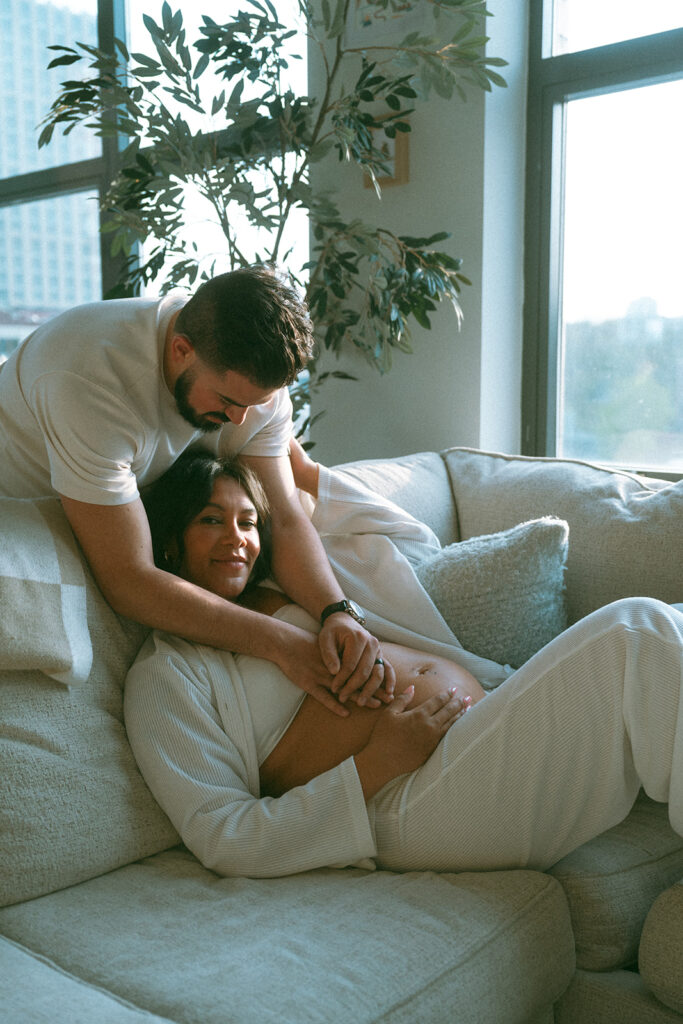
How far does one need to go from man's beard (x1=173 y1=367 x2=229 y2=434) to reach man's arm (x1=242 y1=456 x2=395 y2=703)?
21 cm

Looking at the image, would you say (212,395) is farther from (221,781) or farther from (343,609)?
(221,781)

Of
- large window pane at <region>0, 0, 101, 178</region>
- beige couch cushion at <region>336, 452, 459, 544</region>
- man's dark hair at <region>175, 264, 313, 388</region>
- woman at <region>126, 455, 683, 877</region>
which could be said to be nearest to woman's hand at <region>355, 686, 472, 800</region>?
woman at <region>126, 455, 683, 877</region>

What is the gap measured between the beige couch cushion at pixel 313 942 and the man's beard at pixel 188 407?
28.4 inches

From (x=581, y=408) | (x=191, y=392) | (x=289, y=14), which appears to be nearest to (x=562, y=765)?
(x=191, y=392)

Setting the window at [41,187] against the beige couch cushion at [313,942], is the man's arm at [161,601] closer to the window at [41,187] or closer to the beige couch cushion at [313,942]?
the beige couch cushion at [313,942]

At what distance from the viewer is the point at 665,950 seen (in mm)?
1231

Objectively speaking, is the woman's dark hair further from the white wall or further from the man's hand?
the white wall

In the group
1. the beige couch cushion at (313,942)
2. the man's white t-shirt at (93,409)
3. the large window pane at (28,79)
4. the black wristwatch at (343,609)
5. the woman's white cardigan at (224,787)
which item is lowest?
the beige couch cushion at (313,942)

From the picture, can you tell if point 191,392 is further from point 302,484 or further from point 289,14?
point 289,14

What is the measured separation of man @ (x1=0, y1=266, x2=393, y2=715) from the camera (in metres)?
1.51

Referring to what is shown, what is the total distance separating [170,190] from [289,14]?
1.02m

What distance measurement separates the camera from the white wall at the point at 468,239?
2742mm

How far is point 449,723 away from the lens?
1.46 meters

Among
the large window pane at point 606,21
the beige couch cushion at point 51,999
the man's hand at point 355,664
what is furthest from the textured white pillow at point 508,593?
the large window pane at point 606,21
